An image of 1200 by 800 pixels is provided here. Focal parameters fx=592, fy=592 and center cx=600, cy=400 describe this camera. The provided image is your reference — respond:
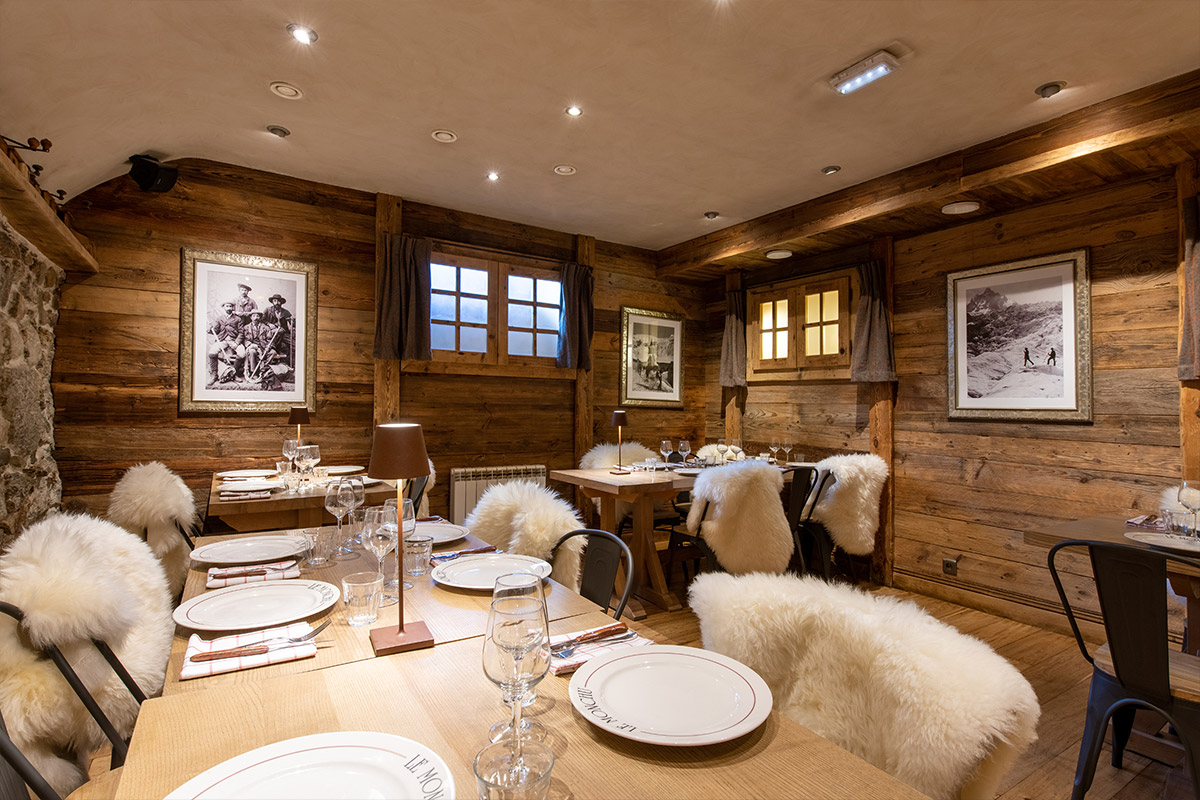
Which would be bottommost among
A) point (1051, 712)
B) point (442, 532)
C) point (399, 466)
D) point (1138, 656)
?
point (1051, 712)

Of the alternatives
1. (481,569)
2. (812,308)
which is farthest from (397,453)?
(812,308)

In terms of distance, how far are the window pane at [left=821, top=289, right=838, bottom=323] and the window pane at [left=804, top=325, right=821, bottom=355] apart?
10cm

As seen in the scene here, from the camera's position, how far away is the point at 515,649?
2.58ft

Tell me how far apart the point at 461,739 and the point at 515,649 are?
0.17 meters

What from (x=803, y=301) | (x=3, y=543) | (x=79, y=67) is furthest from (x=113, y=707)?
(x=803, y=301)

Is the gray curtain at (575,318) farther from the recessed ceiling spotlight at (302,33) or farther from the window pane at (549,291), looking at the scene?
the recessed ceiling spotlight at (302,33)

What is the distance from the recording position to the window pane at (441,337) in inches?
173

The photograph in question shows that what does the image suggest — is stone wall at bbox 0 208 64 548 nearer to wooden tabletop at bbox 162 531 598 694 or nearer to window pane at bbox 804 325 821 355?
wooden tabletop at bbox 162 531 598 694

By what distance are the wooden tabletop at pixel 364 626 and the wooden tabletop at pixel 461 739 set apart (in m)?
0.06

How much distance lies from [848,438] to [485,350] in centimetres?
286

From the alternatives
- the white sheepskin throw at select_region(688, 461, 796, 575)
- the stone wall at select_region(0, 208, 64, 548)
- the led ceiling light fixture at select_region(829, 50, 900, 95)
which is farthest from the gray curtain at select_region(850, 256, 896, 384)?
the stone wall at select_region(0, 208, 64, 548)

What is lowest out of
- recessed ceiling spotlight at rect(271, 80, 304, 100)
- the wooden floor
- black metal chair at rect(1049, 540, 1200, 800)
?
the wooden floor

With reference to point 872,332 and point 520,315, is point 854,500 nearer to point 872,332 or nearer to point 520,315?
point 872,332

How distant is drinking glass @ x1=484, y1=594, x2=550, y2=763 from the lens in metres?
0.78
